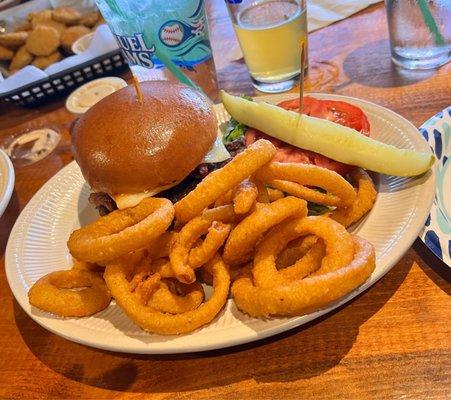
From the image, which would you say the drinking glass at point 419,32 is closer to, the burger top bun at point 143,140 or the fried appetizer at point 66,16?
the burger top bun at point 143,140

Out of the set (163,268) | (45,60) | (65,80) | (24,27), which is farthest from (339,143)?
(24,27)

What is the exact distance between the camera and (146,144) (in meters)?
1.18

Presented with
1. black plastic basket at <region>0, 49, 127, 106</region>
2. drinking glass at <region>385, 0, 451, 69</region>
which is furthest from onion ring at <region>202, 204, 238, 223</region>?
black plastic basket at <region>0, 49, 127, 106</region>

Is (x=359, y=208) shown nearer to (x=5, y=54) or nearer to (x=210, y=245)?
(x=210, y=245)

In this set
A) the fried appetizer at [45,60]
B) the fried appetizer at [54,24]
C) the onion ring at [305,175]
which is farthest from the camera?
the fried appetizer at [54,24]

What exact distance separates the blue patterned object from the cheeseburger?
536 mm

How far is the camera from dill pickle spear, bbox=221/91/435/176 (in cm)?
112

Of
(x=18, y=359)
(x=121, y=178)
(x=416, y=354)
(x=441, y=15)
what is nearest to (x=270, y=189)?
(x=121, y=178)

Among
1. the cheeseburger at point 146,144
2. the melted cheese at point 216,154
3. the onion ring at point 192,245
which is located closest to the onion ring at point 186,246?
the onion ring at point 192,245

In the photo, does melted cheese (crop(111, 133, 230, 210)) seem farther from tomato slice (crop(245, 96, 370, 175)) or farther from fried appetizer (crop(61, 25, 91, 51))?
fried appetizer (crop(61, 25, 91, 51))

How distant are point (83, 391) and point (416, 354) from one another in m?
0.67

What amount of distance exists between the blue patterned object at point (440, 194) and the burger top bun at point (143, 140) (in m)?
0.56

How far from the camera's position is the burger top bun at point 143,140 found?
118cm

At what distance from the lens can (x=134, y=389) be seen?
101 centimetres
